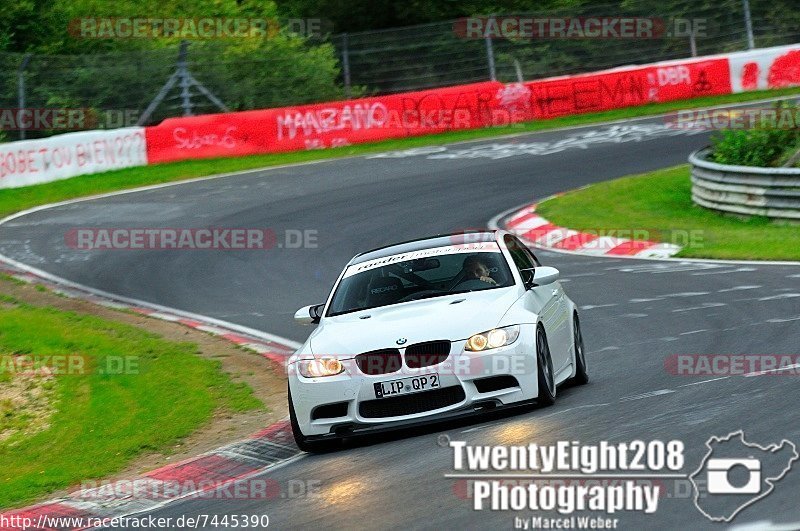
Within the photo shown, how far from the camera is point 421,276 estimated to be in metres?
11.0

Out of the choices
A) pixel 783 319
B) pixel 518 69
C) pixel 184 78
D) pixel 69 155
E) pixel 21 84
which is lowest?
pixel 783 319

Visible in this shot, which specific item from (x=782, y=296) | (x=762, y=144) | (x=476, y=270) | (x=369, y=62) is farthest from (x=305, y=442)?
(x=369, y=62)

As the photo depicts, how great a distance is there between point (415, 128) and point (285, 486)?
25027 mm

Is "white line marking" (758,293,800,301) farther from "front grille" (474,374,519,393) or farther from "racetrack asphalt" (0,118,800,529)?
"front grille" (474,374,519,393)

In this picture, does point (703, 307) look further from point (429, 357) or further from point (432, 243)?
point (429, 357)

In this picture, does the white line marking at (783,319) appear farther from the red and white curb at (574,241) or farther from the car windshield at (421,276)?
the red and white curb at (574,241)

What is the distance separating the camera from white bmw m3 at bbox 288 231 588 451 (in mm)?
9375

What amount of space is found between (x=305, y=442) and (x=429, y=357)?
115 centimetres

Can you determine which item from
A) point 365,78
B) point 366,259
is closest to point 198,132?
point 365,78

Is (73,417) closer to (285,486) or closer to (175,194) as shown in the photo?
(285,486)

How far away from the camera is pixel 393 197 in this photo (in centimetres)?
2514

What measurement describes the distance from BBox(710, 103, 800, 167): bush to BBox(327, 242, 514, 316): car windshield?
12897 millimetres

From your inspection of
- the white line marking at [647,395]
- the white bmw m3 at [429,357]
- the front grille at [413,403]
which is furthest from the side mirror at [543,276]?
the front grille at [413,403]

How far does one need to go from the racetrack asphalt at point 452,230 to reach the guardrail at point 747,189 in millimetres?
3024
